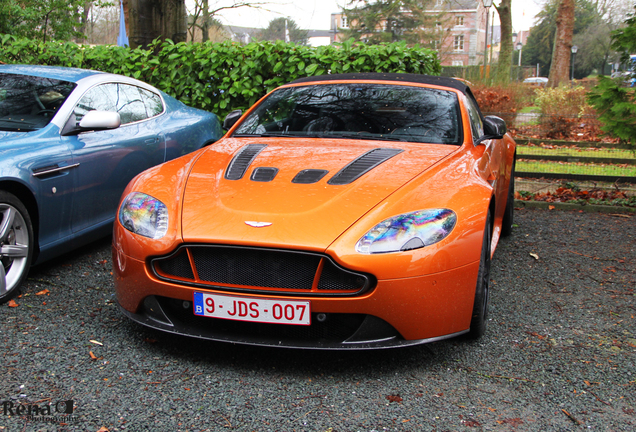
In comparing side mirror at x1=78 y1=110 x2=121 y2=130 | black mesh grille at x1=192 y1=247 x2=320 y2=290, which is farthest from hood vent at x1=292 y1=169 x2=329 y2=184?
side mirror at x1=78 y1=110 x2=121 y2=130

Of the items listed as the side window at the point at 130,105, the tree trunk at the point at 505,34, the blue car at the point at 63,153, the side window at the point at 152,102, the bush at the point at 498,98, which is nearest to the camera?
the blue car at the point at 63,153

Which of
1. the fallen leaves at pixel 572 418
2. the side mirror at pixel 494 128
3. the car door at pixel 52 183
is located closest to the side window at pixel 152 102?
the car door at pixel 52 183

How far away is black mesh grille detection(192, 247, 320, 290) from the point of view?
8.14 feet

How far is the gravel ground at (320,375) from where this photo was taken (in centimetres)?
230

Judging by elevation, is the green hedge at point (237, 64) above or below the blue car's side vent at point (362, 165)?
above

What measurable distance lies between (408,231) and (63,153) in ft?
8.14

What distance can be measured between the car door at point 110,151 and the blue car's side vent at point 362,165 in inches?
77.8

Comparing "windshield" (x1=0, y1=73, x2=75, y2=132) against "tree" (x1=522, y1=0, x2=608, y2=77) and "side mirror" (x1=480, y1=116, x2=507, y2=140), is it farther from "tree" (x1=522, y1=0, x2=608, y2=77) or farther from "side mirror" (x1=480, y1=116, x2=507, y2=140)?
"tree" (x1=522, y1=0, x2=608, y2=77)

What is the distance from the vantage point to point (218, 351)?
2.89 meters

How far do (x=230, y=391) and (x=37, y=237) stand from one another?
1.91 m

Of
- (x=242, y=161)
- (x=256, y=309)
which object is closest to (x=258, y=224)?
(x=256, y=309)

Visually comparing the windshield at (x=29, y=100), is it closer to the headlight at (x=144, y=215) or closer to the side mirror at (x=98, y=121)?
the side mirror at (x=98, y=121)

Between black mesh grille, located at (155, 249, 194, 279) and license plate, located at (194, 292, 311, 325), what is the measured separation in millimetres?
117

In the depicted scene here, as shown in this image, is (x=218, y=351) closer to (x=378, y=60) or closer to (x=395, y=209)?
(x=395, y=209)
